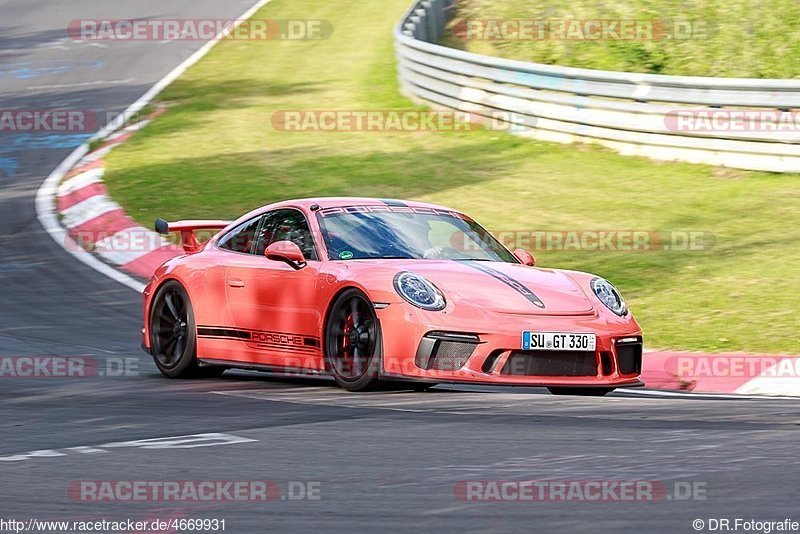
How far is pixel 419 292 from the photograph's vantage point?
837 cm

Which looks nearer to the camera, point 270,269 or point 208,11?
point 270,269

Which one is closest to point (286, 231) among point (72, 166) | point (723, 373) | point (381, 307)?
point (381, 307)

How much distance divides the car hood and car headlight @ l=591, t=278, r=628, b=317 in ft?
0.42

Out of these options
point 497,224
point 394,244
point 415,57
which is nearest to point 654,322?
point 394,244

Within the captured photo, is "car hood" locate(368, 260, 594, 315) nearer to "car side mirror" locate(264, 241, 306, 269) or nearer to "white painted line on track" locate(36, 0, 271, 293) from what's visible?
"car side mirror" locate(264, 241, 306, 269)

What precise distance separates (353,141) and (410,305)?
12.6 m

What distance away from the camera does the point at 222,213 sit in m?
16.3

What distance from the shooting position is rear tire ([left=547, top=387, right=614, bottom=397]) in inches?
342

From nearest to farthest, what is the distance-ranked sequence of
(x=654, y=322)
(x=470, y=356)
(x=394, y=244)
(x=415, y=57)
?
(x=470, y=356) < (x=394, y=244) < (x=654, y=322) < (x=415, y=57)

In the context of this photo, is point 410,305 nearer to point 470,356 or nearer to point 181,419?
point 470,356

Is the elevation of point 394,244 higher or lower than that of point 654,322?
→ higher
